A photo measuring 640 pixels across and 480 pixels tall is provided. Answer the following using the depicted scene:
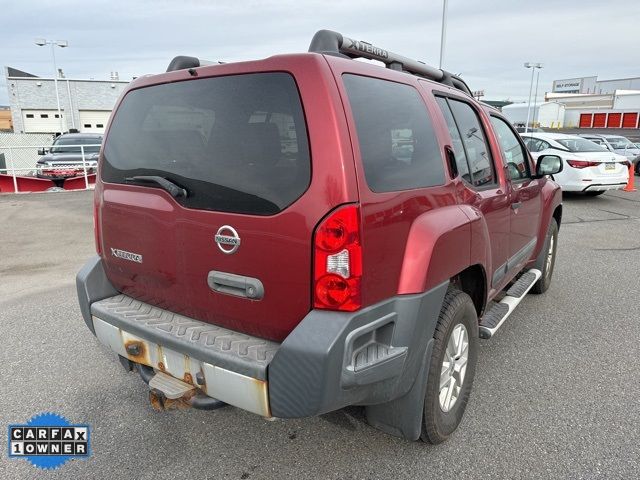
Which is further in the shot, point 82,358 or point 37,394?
point 82,358

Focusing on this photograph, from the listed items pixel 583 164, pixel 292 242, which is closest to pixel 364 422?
pixel 292 242

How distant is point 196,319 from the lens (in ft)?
7.63

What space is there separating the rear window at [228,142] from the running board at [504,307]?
5.83 ft

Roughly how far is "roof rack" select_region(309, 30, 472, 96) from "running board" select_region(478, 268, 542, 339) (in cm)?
170

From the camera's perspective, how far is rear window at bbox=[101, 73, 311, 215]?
1.93 metres

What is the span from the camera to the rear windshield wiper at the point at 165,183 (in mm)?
2186

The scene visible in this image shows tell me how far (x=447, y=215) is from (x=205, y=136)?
124 centimetres

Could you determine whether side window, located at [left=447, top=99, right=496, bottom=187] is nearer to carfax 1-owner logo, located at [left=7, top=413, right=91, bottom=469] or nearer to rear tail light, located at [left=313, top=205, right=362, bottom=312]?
rear tail light, located at [left=313, top=205, right=362, bottom=312]

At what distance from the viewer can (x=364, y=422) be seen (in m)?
2.72

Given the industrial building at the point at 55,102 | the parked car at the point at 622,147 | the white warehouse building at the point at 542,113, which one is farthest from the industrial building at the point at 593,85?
the industrial building at the point at 55,102

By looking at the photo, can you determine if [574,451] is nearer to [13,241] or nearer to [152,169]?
[152,169]

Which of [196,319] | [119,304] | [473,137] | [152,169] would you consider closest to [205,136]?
[152,169]

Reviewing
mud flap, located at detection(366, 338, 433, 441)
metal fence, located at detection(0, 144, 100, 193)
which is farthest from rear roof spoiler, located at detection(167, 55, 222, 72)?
metal fence, located at detection(0, 144, 100, 193)

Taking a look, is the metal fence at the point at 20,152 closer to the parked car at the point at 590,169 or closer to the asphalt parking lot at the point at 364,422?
the asphalt parking lot at the point at 364,422
